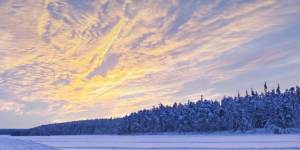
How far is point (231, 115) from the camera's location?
121 m

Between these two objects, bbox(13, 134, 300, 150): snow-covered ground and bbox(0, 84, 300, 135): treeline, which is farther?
bbox(0, 84, 300, 135): treeline

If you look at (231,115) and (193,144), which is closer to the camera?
(193,144)

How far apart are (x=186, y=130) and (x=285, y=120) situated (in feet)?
98.3

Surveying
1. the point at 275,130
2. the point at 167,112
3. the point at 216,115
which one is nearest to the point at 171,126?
the point at 167,112

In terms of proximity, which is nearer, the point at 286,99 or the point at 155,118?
the point at 286,99

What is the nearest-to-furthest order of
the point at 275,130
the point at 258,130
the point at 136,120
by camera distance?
1. the point at 275,130
2. the point at 258,130
3. the point at 136,120

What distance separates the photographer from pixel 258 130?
377ft

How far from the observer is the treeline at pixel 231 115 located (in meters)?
118

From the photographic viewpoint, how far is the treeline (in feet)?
387

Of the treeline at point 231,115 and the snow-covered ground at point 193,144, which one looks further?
the treeline at point 231,115

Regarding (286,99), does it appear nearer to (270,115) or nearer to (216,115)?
(270,115)

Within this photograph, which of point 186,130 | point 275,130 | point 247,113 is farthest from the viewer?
point 186,130

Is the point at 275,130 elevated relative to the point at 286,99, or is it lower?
lower

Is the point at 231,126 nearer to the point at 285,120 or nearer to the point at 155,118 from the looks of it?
the point at 285,120
